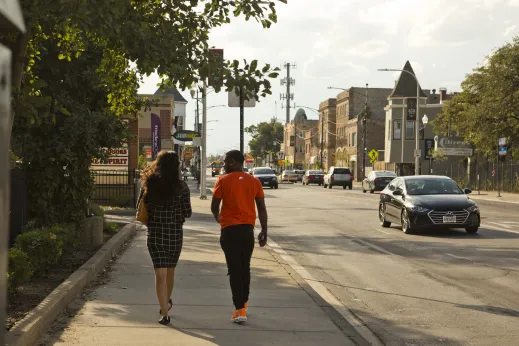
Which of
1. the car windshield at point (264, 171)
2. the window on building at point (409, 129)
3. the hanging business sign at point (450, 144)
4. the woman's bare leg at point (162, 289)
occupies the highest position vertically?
the window on building at point (409, 129)

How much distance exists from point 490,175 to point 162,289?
178ft

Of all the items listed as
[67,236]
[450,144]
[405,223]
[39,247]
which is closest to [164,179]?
[39,247]

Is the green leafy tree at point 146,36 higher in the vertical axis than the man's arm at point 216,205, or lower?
higher

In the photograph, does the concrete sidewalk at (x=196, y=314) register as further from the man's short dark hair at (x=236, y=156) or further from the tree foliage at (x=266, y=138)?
the tree foliage at (x=266, y=138)

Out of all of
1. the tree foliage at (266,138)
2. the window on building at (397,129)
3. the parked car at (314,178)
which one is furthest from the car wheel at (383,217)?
the tree foliage at (266,138)

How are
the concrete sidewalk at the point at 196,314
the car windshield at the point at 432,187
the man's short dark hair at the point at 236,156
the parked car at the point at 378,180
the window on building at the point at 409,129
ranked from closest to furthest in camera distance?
the concrete sidewalk at the point at 196,314 < the man's short dark hair at the point at 236,156 < the car windshield at the point at 432,187 < the parked car at the point at 378,180 < the window on building at the point at 409,129

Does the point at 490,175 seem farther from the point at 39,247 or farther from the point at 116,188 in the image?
the point at 39,247

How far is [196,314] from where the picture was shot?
28.0 ft

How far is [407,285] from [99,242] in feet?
21.2

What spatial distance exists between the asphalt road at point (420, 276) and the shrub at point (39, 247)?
3764 mm

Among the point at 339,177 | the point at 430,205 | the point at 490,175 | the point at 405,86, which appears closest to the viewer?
the point at 430,205

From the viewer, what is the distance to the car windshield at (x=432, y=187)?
20.2 metres

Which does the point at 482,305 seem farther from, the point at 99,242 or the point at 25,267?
the point at 99,242

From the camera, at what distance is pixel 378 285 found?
11438 mm
